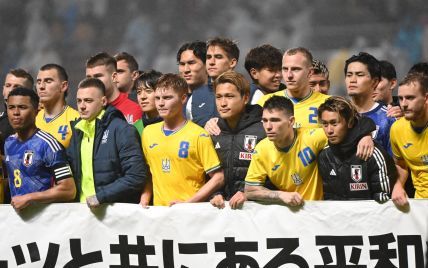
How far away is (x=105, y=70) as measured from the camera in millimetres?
8328

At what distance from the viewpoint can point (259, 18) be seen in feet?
53.9

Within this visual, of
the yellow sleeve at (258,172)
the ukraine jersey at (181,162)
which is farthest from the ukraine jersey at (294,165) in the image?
the ukraine jersey at (181,162)

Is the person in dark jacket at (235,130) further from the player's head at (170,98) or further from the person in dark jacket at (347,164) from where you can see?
the person in dark jacket at (347,164)

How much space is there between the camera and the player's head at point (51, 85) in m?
8.02

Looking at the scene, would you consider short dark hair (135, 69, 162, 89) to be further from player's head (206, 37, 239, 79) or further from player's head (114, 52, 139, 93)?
player's head (114, 52, 139, 93)

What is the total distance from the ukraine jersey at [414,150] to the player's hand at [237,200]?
1.14 meters

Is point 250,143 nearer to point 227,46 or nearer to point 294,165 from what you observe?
point 294,165

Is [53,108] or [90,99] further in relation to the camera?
[53,108]

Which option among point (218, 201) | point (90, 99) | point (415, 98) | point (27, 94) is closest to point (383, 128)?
point (415, 98)

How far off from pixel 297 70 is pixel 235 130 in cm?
68

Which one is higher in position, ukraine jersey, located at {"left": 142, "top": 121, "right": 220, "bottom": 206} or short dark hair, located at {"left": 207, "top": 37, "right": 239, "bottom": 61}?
short dark hair, located at {"left": 207, "top": 37, "right": 239, "bottom": 61}

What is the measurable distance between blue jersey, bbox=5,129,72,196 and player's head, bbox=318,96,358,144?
1832 mm

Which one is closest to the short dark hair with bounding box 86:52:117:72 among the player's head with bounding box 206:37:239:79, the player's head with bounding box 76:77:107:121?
the player's head with bounding box 206:37:239:79

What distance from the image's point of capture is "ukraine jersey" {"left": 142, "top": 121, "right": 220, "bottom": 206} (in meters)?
7.04
